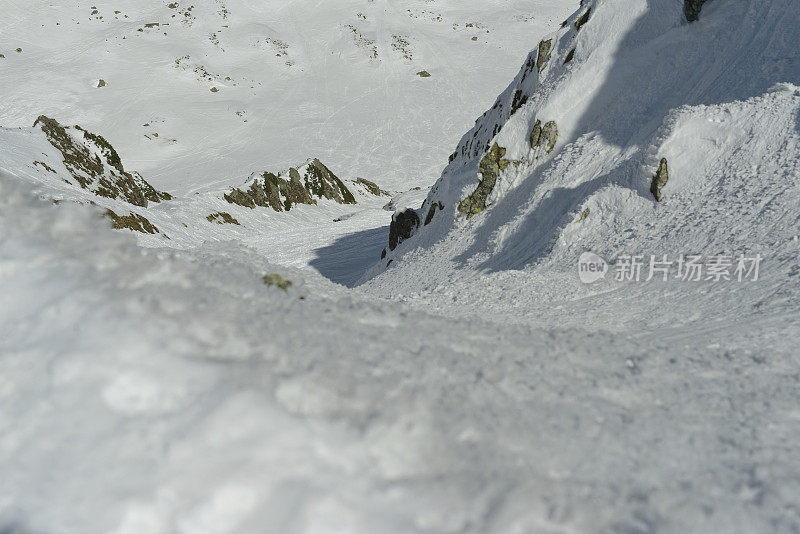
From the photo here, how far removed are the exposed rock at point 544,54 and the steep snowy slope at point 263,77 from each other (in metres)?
24.1

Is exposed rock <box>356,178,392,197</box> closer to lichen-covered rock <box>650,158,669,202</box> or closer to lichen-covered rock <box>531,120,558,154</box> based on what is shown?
lichen-covered rock <box>531,120,558,154</box>

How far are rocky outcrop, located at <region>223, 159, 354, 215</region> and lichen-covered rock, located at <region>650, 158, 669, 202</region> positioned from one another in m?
24.9

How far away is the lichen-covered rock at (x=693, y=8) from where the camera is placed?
13.9 m

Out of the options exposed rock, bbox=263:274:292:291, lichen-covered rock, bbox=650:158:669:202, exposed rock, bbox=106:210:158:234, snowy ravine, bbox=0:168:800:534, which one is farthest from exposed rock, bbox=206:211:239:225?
snowy ravine, bbox=0:168:800:534

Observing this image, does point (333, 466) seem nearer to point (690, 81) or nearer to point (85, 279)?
point (85, 279)

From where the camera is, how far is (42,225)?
3346 mm

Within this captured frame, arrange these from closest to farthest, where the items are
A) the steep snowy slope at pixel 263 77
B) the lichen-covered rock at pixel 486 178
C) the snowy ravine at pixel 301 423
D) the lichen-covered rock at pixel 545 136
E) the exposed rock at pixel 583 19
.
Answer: the snowy ravine at pixel 301 423
the lichen-covered rock at pixel 545 136
the lichen-covered rock at pixel 486 178
the exposed rock at pixel 583 19
the steep snowy slope at pixel 263 77

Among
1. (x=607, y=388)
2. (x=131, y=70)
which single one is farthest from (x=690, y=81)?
(x=131, y=70)

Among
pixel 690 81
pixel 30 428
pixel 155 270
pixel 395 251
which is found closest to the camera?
pixel 30 428

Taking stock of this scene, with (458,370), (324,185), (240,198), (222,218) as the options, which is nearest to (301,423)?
(458,370)

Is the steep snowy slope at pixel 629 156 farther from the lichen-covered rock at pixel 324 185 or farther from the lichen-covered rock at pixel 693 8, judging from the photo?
the lichen-covered rock at pixel 324 185

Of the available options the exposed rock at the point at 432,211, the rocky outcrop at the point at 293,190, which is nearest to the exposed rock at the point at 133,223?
the rocky outcrop at the point at 293,190

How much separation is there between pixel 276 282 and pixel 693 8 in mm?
15010

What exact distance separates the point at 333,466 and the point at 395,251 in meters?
15.9
